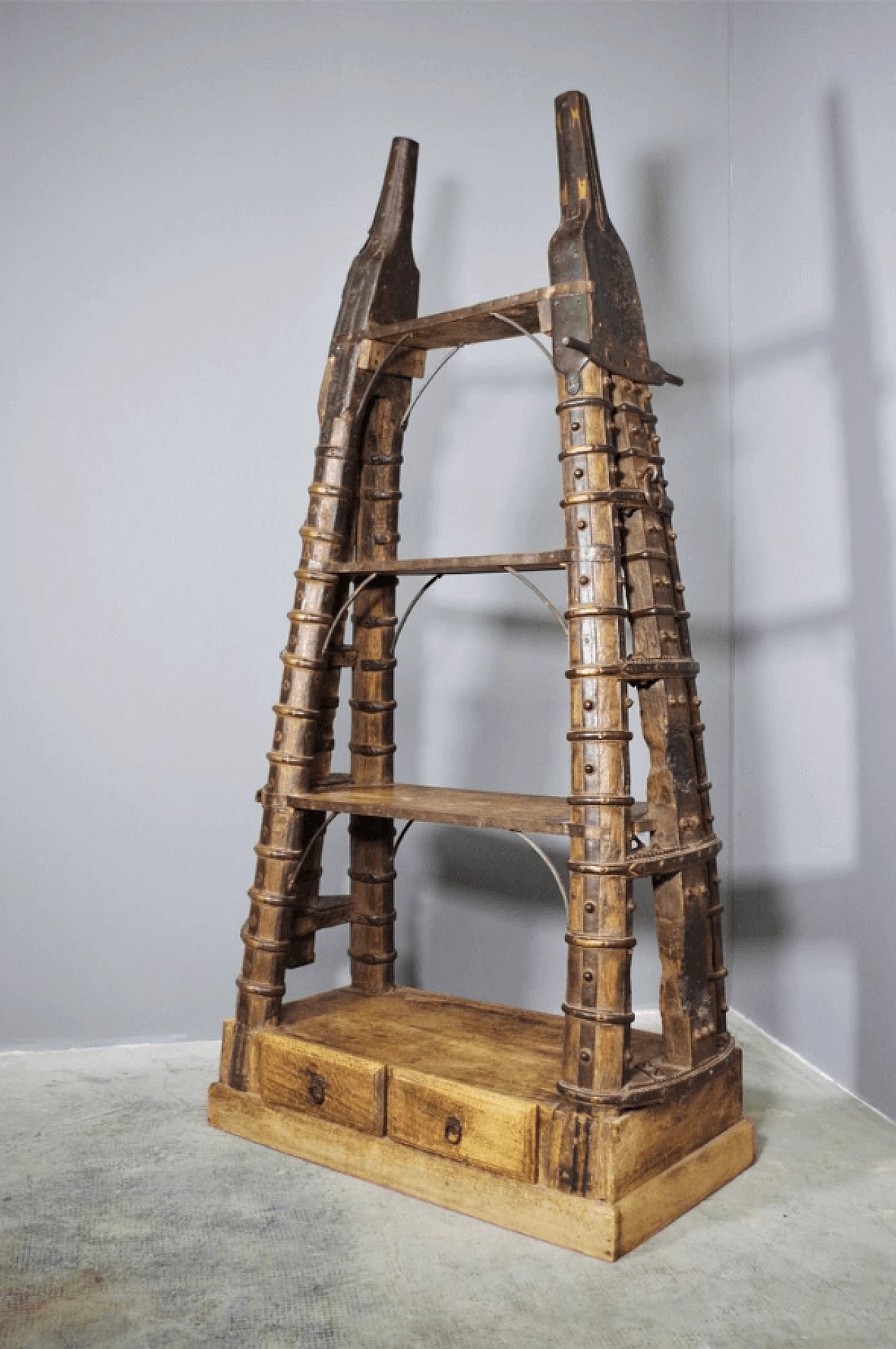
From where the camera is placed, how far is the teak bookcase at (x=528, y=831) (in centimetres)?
241

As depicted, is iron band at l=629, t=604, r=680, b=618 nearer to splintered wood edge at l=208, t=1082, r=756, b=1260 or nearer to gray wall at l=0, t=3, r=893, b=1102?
gray wall at l=0, t=3, r=893, b=1102

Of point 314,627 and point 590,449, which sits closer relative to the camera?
point 590,449

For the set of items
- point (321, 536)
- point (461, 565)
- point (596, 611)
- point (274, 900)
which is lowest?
point (274, 900)

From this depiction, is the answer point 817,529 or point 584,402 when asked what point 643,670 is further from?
point 817,529

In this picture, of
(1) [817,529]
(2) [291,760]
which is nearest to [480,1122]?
(2) [291,760]

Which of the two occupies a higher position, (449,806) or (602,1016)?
(449,806)

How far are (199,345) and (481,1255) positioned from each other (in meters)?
2.45

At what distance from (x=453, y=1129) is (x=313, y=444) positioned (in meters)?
1.94

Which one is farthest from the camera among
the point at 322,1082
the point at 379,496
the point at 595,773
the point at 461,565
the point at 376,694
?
the point at 376,694

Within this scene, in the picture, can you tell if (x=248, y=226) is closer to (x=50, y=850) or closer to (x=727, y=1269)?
(x=50, y=850)

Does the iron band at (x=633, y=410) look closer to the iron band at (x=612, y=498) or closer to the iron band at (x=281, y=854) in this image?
the iron band at (x=612, y=498)

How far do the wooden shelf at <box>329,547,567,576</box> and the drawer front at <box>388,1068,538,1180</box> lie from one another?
1.05m

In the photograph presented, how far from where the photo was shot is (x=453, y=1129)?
255 centimetres

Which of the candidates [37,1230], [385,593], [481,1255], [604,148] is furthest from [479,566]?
[604,148]
